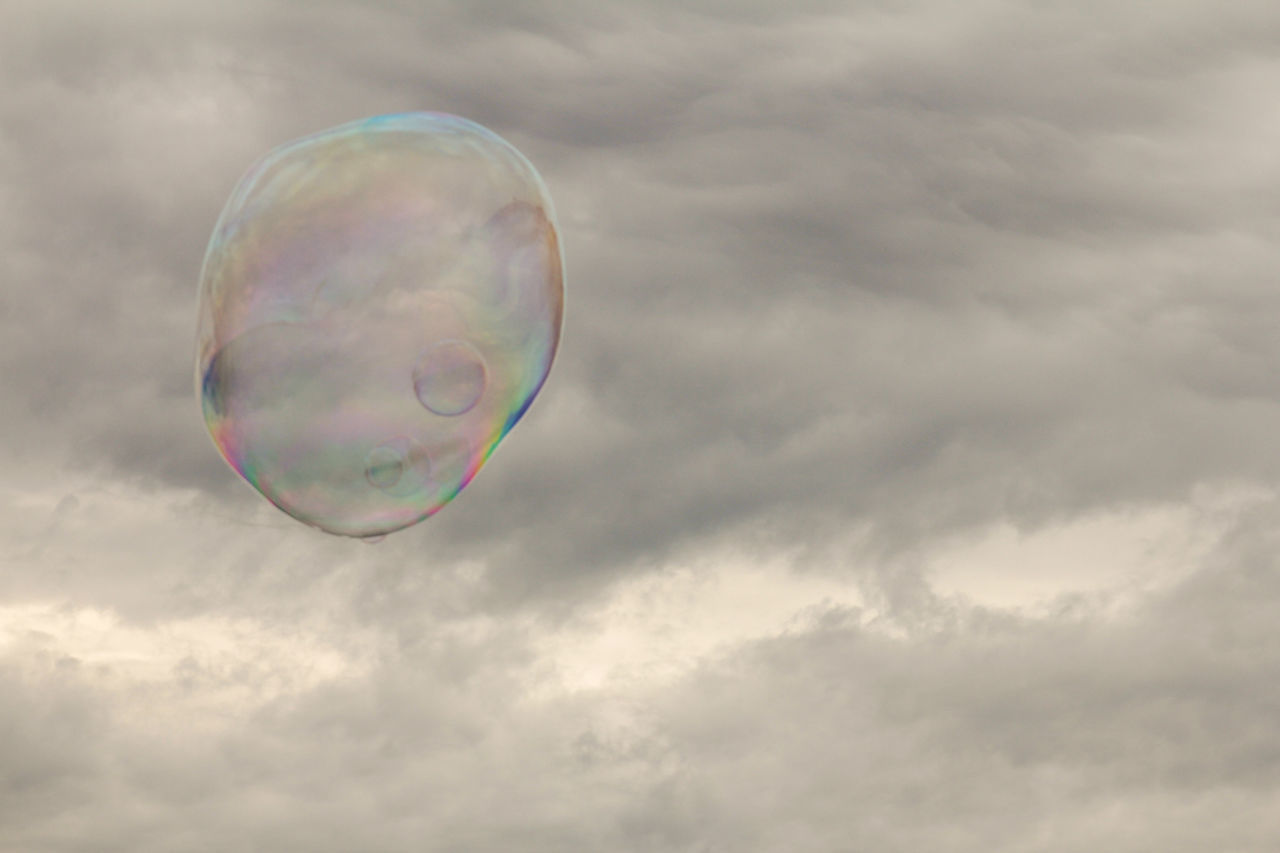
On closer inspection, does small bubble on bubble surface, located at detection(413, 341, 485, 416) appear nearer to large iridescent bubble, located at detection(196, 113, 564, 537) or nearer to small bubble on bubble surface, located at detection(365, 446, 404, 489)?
large iridescent bubble, located at detection(196, 113, 564, 537)

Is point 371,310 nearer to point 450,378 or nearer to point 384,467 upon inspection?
point 450,378

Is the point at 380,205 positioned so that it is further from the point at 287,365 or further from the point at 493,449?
the point at 493,449

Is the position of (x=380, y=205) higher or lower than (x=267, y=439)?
higher

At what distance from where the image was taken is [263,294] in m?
32.5

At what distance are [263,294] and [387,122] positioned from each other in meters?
4.50

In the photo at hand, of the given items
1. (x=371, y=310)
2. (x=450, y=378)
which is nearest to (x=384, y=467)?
(x=450, y=378)

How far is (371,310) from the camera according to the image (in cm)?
3238

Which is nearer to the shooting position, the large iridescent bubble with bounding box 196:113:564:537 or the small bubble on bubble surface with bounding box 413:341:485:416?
the large iridescent bubble with bounding box 196:113:564:537

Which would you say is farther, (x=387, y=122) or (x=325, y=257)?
(x=387, y=122)

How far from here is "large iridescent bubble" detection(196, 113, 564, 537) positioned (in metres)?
32.4

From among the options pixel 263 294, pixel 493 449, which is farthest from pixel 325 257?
pixel 493 449

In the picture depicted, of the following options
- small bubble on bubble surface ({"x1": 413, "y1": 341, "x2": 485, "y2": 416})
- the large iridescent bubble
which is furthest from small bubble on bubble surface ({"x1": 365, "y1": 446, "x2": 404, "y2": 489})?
small bubble on bubble surface ({"x1": 413, "y1": 341, "x2": 485, "y2": 416})

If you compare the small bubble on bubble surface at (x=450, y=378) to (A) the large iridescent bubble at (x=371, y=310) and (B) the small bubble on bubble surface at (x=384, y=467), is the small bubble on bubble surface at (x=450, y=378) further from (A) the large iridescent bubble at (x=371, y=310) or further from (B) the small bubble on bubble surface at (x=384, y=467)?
(B) the small bubble on bubble surface at (x=384, y=467)

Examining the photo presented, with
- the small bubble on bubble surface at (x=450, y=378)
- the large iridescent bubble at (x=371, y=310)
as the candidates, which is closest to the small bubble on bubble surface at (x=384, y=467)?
the large iridescent bubble at (x=371, y=310)
